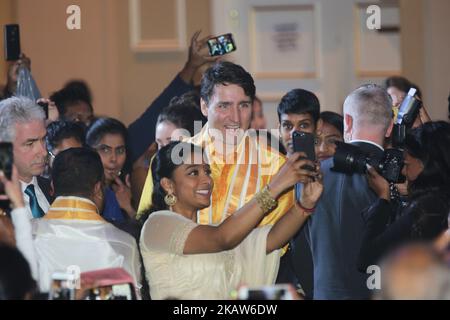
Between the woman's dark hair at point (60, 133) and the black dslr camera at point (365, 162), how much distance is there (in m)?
1.43

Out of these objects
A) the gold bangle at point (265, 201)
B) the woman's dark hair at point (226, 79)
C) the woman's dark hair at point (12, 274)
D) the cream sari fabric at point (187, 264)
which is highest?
the woman's dark hair at point (226, 79)

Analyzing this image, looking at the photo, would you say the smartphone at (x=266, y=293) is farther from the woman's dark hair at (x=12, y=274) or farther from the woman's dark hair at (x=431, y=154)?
the woman's dark hair at (x=431, y=154)

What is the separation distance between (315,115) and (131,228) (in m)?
1.21

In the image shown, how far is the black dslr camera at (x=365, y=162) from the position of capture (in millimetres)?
4152

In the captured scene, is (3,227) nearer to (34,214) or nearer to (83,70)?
(34,214)

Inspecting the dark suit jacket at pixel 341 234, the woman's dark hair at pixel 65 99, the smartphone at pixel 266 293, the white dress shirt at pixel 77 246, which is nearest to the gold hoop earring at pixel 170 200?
the white dress shirt at pixel 77 246

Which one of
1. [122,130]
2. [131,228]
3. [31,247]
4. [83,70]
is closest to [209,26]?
[83,70]

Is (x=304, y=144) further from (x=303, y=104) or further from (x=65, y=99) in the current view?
(x=65, y=99)

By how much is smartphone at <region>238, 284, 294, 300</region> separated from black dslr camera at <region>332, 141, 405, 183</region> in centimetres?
90

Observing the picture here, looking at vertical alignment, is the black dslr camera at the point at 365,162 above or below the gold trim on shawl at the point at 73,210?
above

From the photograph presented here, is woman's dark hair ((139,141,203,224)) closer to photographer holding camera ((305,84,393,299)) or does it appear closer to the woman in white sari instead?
the woman in white sari

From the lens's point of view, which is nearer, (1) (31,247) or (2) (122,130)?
(1) (31,247)

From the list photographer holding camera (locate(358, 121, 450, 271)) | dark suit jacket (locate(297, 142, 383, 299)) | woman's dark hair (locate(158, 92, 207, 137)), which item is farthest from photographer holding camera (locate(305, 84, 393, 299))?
woman's dark hair (locate(158, 92, 207, 137))
